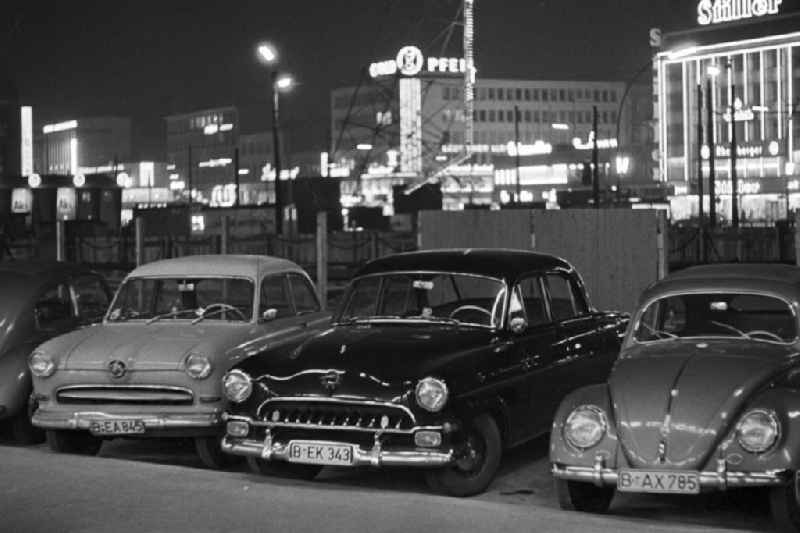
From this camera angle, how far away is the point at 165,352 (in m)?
11.0

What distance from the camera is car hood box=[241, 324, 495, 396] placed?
9.38 meters

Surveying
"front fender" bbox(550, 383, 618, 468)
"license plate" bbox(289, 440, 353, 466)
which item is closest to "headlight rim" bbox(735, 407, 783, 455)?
"front fender" bbox(550, 383, 618, 468)

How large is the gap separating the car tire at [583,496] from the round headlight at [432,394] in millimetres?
999

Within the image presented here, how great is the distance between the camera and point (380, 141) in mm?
152500

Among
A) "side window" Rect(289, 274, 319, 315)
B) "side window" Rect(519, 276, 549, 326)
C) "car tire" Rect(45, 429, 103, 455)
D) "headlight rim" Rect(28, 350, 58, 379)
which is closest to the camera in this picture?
"side window" Rect(519, 276, 549, 326)

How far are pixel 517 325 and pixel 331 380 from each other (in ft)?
5.72

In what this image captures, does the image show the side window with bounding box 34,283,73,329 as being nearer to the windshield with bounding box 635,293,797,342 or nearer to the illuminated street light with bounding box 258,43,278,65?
the windshield with bounding box 635,293,797,342

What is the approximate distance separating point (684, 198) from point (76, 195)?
73.7 m

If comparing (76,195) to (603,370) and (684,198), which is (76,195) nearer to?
(603,370)

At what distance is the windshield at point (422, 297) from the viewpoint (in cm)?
1077


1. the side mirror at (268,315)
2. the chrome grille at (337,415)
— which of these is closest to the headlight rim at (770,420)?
the chrome grille at (337,415)

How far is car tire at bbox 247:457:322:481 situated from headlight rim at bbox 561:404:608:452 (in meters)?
2.53

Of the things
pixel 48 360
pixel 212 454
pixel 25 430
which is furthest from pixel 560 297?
pixel 25 430

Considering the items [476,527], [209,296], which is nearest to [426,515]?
[476,527]
